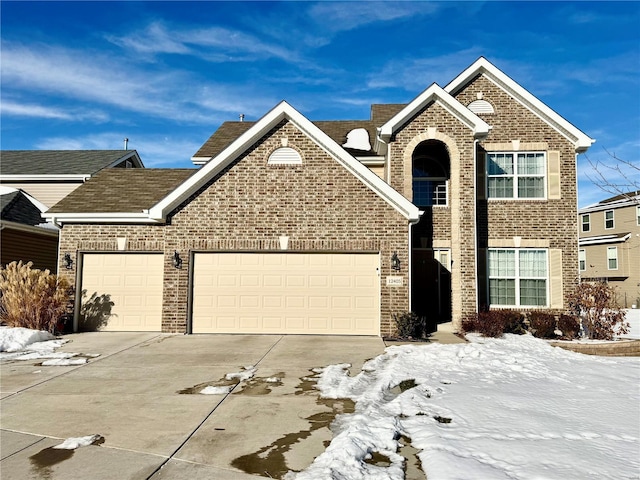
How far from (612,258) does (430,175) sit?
894 inches

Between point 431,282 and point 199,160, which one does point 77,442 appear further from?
point 199,160

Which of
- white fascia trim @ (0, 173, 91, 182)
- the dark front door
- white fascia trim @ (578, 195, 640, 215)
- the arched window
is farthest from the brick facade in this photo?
white fascia trim @ (578, 195, 640, 215)

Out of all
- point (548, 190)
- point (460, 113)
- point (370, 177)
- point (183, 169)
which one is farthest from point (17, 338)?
point (548, 190)

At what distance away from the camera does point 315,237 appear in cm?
1238

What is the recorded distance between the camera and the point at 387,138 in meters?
13.7

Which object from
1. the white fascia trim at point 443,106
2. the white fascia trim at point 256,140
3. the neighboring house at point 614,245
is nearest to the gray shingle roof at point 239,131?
the white fascia trim at point 443,106

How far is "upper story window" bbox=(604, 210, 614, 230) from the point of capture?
3070 centimetres

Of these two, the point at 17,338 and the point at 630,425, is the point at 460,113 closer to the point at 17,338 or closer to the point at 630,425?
the point at 630,425

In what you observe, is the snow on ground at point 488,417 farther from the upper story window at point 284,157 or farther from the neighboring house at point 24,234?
the neighboring house at point 24,234

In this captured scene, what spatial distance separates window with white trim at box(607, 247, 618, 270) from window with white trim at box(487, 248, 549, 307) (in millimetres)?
20352

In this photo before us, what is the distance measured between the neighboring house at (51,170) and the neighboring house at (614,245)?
2992cm

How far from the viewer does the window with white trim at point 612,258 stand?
29562mm

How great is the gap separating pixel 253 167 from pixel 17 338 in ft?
24.5

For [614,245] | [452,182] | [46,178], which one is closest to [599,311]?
[452,182]
